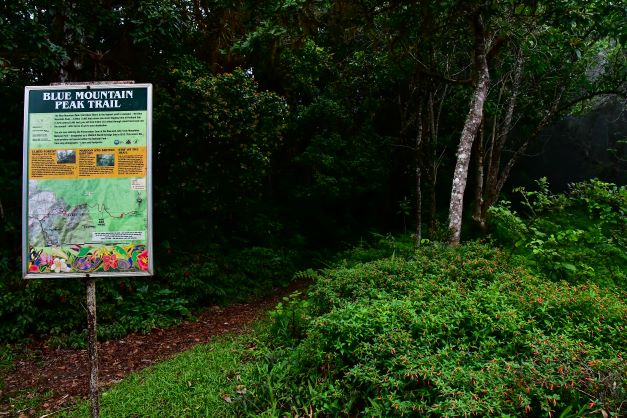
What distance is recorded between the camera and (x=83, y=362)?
5.67 m

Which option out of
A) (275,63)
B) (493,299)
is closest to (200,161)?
(275,63)

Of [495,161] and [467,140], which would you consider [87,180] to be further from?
[495,161]

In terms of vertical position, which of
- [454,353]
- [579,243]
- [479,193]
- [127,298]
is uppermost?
[479,193]

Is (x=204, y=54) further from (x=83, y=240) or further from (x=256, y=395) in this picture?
(x=256, y=395)

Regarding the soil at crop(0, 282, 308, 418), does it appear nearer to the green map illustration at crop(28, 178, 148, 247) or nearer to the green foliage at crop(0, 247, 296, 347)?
the green foliage at crop(0, 247, 296, 347)

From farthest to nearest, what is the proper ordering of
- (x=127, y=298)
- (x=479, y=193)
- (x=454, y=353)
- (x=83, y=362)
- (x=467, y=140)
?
(x=479, y=193), (x=127, y=298), (x=467, y=140), (x=83, y=362), (x=454, y=353)

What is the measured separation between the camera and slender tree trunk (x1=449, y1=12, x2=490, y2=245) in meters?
6.37

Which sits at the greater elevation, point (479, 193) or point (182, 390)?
point (479, 193)

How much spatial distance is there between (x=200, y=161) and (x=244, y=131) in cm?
107

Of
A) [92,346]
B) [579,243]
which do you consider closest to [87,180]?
[92,346]

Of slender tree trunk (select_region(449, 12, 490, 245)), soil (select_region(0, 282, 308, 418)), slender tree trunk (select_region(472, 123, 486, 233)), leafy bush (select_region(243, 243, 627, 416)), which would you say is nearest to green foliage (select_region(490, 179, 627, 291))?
slender tree trunk (select_region(449, 12, 490, 245))

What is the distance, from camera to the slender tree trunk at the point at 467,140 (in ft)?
20.9

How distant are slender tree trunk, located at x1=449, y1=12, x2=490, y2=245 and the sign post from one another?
178 inches

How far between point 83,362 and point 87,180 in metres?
3.49
